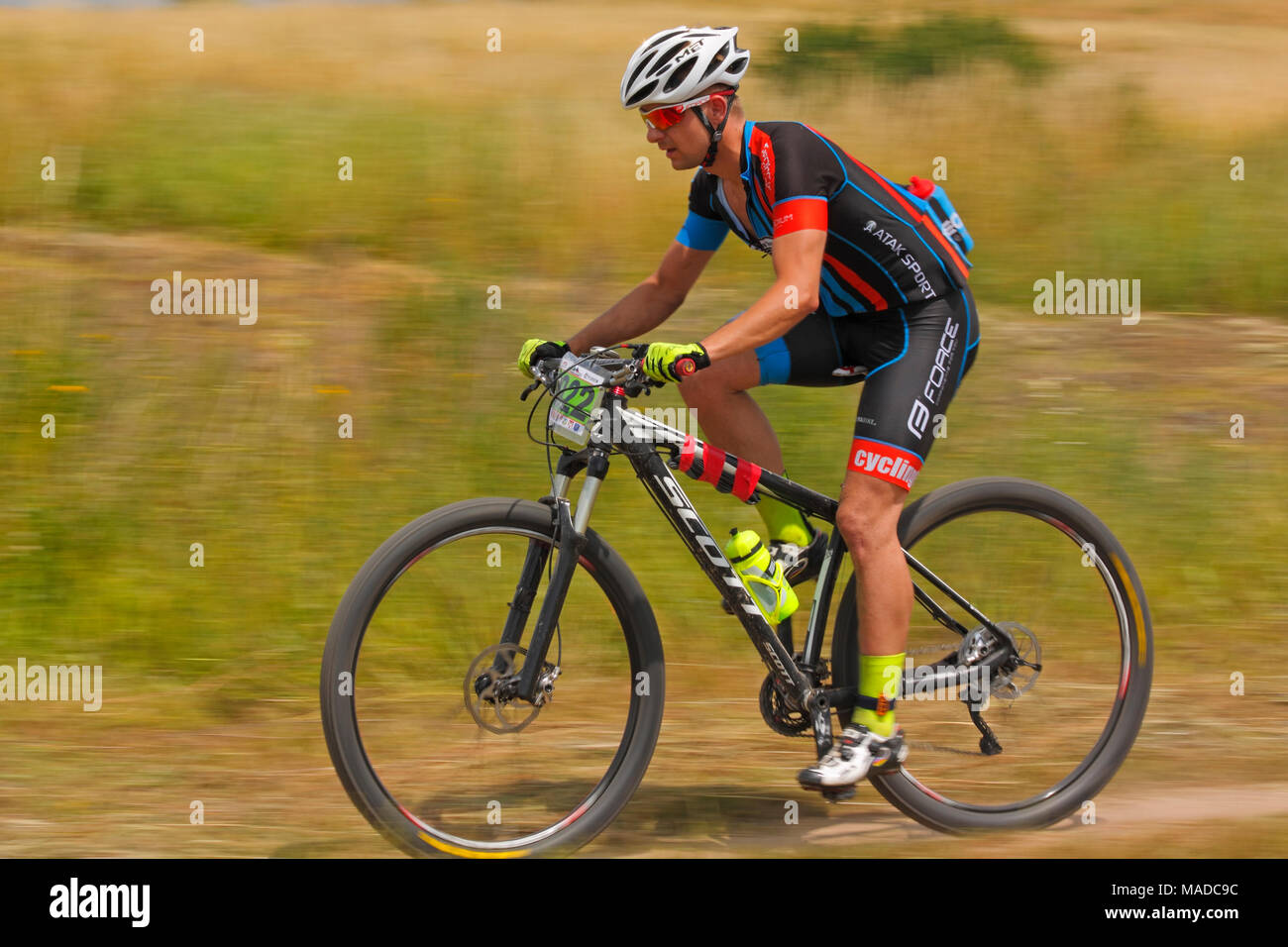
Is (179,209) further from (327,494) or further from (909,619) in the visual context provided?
(909,619)

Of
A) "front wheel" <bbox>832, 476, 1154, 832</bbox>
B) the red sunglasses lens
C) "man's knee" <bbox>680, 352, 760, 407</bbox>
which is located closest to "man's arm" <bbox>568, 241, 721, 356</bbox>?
"man's knee" <bbox>680, 352, 760, 407</bbox>

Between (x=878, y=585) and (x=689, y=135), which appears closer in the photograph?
(x=689, y=135)

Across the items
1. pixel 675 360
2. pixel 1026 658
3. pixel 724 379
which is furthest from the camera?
pixel 1026 658

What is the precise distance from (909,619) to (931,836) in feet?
2.47

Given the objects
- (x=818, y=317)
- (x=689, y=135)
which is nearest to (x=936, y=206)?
(x=818, y=317)

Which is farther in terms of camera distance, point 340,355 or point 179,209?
point 179,209

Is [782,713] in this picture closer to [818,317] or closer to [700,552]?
[700,552]

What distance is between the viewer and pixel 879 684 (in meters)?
4.25

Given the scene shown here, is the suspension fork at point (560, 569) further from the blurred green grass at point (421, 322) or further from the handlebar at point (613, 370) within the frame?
the blurred green grass at point (421, 322)

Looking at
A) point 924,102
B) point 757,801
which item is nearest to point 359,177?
point 924,102

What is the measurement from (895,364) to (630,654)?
1187 millimetres

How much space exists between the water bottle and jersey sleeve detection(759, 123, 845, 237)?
952 mm

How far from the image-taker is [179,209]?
8.50 metres

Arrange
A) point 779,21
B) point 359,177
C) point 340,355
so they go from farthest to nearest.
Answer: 1. point 779,21
2. point 359,177
3. point 340,355
